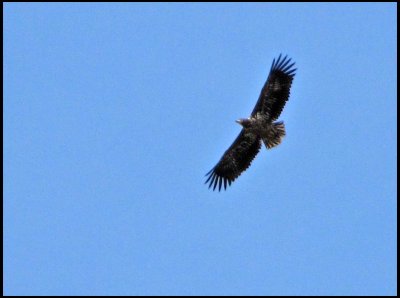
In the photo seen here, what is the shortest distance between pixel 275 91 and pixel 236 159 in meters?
2.31

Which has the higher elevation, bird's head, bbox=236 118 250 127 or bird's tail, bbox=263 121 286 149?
bird's head, bbox=236 118 250 127

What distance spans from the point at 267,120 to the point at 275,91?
0.75 meters

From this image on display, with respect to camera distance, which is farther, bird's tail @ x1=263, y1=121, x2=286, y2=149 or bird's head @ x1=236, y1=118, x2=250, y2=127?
bird's head @ x1=236, y1=118, x2=250, y2=127

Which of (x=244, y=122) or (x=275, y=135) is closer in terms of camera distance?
(x=275, y=135)

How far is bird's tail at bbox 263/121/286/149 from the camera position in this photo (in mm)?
17531

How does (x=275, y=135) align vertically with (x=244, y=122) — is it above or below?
below

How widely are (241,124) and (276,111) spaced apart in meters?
0.97

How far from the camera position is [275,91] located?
1745 centimetres

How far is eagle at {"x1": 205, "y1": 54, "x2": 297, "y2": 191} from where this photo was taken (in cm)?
1734

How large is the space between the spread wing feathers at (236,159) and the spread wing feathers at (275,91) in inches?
32.4

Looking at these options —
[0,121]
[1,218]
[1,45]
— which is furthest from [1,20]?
[1,218]

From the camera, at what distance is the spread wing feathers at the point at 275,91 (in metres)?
17.3

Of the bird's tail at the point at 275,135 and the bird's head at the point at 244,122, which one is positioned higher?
the bird's head at the point at 244,122

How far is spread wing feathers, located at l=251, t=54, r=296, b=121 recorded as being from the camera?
17.3 m
